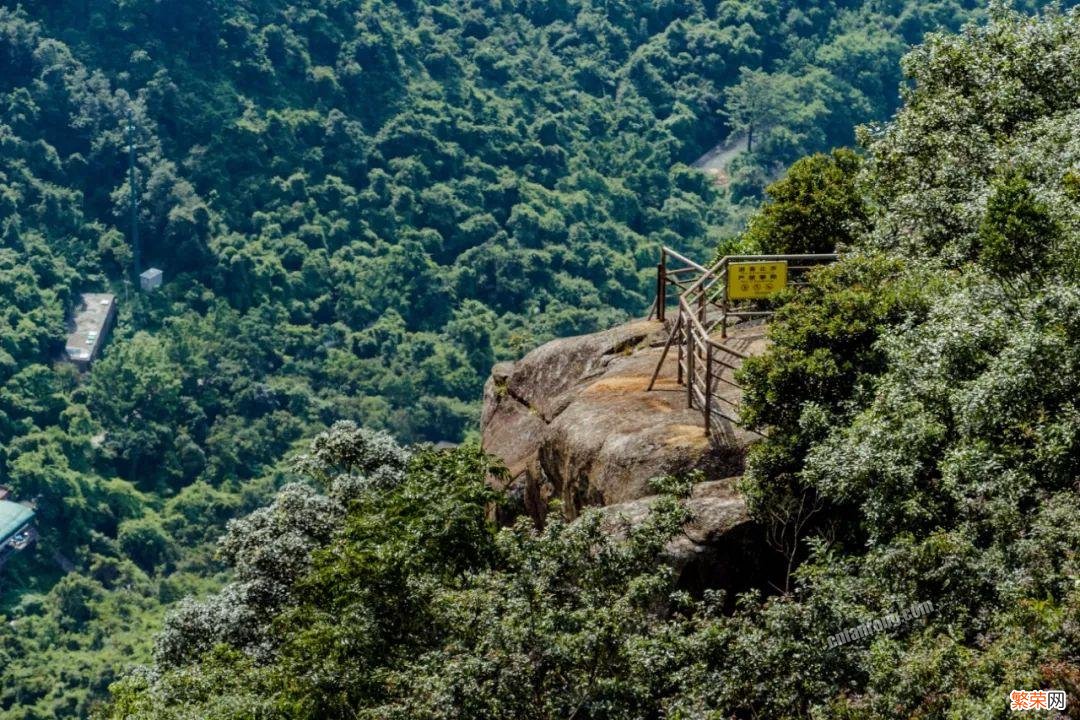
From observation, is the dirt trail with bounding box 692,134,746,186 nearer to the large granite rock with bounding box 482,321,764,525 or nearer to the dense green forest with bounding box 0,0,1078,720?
the dense green forest with bounding box 0,0,1078,720

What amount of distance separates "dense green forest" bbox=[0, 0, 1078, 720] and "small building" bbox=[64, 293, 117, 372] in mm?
1074

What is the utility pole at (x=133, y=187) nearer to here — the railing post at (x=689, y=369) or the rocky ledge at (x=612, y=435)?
the rocky ledge at (x=612, y=435)

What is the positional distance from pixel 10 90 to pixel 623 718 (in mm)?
105907

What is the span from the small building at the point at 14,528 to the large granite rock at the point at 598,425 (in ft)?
193

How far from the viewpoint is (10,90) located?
114 meters

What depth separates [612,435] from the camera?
24.7m

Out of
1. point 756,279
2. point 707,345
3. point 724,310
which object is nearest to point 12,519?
point 724,310

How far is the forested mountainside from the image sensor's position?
58.3 ft

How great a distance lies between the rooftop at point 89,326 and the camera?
10281 cm

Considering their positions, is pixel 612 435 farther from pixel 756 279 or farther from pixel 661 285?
pixel 661 285

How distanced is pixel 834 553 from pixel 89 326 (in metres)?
90.9

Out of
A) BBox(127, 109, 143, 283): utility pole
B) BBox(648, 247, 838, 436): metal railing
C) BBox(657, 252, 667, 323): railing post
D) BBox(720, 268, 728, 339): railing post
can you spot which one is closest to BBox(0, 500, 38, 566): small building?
BBox(127, 109, 143, 283): utility pole

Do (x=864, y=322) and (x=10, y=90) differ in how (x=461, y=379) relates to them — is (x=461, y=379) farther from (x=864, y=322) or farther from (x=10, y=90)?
(x=864, y=322)

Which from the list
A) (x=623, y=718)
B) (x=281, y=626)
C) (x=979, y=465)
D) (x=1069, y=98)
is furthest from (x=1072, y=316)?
(x=281, y=626)
